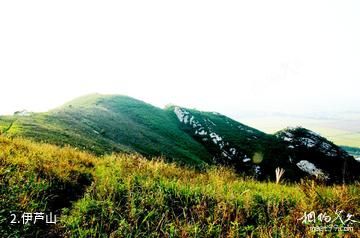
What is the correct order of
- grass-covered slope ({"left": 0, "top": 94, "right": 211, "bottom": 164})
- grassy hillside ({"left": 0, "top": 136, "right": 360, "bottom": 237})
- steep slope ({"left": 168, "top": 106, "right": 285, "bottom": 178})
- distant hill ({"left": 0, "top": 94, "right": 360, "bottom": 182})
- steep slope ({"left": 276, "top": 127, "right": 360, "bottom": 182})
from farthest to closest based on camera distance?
steep slope ({"left": 276, "top": 127, "right": 360, "bottom": 182}), steep slope ({"left": 168, "top": 106, "right": 285, "bottom": 178}), distant hill ({"left": 0, "top": 94, "right": 360, "bottom": 182}), grass-covered slope ({"left": 0, "top": 94, "right": 211, "bottom": 164}), grassy hillside ({"left": 0, "top": 136, "right": 360, "bottom": 237})

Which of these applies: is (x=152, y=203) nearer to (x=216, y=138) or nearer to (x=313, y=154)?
(x=216, y=138)

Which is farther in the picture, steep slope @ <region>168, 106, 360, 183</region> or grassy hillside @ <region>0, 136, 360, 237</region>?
steep slope @ <region>168, 106, 360, 183</region>

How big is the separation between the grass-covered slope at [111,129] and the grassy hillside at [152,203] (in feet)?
37.1

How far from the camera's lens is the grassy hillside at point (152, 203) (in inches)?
305

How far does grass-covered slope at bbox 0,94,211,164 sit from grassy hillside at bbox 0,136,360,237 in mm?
11320

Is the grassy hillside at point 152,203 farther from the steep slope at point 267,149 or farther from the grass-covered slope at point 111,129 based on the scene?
the steep slope at point 267,149

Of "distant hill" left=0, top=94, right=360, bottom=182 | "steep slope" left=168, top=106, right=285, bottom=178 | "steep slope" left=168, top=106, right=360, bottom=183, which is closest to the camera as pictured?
"distant hill" left=0, top=94, right=360, bottom=182

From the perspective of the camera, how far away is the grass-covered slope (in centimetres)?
3759

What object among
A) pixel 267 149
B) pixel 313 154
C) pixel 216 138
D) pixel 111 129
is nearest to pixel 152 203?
pixel 111 129

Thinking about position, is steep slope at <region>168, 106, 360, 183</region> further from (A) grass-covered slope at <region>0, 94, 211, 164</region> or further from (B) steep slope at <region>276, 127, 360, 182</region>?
(A) grass-covered slope at <region>0, 94, 211, 164</region>

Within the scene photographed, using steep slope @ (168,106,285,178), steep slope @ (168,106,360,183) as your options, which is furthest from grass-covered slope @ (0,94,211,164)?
steep slope @ (168,106,360,183)

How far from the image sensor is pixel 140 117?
10044 centimetres

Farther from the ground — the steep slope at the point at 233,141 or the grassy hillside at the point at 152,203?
the grassy hillside at the point at 152,203

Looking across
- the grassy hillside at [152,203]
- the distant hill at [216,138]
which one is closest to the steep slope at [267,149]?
the distant hill at [216,138]
